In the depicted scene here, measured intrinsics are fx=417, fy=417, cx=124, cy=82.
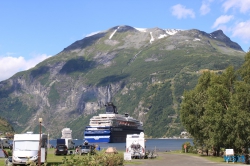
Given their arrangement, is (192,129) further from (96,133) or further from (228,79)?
(96,133)

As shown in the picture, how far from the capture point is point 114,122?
7677 inches

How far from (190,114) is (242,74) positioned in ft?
64.6

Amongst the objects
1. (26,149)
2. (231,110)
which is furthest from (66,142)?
(26,149)

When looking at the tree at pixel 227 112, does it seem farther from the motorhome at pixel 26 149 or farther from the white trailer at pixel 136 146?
the motorhome at pixel 26 149

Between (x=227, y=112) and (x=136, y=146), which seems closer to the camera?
(x=227, y=112)

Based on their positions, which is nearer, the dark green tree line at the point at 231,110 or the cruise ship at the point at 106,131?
the dark green tree line at the point at 231,110

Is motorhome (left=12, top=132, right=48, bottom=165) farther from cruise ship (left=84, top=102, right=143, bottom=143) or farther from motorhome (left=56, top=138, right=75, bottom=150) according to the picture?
cruise ship (left=84, top=102, right=143, bottom=143)

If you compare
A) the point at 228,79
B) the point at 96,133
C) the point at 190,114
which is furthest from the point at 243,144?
the point at 96,133

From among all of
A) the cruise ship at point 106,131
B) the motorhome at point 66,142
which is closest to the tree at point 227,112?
the motorhome at point 66,142

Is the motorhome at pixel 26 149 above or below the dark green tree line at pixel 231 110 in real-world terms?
below

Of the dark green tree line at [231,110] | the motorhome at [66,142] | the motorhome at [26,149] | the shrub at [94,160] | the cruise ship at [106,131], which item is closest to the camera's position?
the shrub at [94,160]

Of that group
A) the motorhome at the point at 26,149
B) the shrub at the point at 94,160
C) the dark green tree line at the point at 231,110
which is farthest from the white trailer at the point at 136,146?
the motorhome at the point at 26,149

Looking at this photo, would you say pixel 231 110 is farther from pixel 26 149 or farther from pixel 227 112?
pixel 26 149

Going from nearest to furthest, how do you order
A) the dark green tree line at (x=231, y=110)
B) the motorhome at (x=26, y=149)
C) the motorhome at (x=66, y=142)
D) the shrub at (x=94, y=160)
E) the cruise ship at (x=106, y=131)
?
the shrub at (x=94, y=160) < the motorhome at (x=26, y=149) < the dark green tree line at (x=231, y=110) < the motorhome at (x=66, y=142) < the cruise ship at (x=106, y=131)
